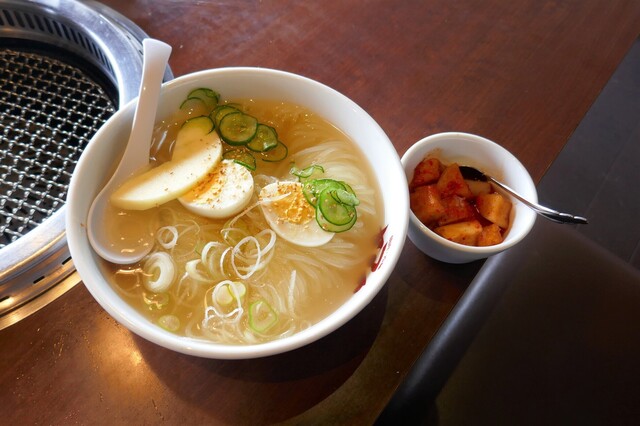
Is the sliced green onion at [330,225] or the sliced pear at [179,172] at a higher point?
the sliced pear at [179,172]

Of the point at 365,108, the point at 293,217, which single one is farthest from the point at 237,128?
the point at 365,108

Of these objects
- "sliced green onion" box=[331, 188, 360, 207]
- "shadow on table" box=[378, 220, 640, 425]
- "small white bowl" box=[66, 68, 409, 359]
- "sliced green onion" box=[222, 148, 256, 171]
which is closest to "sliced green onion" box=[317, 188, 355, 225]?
"sliced green onion" box=[331, 188, 360, 207]

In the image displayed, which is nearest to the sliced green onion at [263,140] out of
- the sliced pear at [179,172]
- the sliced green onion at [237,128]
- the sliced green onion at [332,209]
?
the sliced green onion at [237,128]

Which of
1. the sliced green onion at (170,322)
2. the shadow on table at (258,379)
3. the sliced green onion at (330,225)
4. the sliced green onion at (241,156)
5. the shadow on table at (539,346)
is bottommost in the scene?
the shadow on table at (539,346)

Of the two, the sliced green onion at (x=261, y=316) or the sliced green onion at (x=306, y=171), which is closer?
the sliced green onion at (x=261, y=316)

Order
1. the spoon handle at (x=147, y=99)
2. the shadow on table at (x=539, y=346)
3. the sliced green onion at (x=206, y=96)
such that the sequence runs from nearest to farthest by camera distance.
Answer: the spoon handle at (x=147, y=99), the sliced green onion at (x=206, y=96), the shadow on table at (x=539, y=346)

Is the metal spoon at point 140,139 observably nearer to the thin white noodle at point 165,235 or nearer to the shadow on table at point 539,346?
the thin white noodle at point 165,235

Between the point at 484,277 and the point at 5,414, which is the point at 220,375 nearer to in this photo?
the point at 5,414
